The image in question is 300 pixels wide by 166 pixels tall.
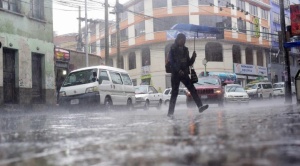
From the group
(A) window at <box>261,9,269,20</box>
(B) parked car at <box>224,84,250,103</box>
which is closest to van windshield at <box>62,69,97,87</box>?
(B) parked car at <box>224,84,250,103</box>

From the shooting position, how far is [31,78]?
17.5 meters

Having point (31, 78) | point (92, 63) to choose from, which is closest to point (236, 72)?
point (92, 63)

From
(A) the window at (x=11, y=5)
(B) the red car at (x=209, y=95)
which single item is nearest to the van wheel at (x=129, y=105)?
(B) the red car at (x=209, y=95)

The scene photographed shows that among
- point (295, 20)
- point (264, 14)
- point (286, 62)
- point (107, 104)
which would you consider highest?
point (264, 14)

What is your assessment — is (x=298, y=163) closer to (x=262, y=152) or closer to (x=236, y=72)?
(x=262, y=152)

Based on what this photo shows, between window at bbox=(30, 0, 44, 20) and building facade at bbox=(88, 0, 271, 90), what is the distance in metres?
18.1

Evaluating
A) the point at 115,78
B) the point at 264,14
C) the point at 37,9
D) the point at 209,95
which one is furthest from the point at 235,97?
the point at 264,14

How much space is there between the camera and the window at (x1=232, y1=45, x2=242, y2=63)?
42222 mm

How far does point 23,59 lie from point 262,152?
1676cm

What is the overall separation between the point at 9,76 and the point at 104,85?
6.37 metres

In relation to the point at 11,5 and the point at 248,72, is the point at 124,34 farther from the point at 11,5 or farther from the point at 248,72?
the point at 11,5

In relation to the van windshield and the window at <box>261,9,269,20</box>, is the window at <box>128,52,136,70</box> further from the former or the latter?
the van windshield

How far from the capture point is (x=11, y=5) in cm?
1680

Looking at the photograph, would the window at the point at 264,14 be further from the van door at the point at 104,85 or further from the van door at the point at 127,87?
the van door at the point at 104,85
